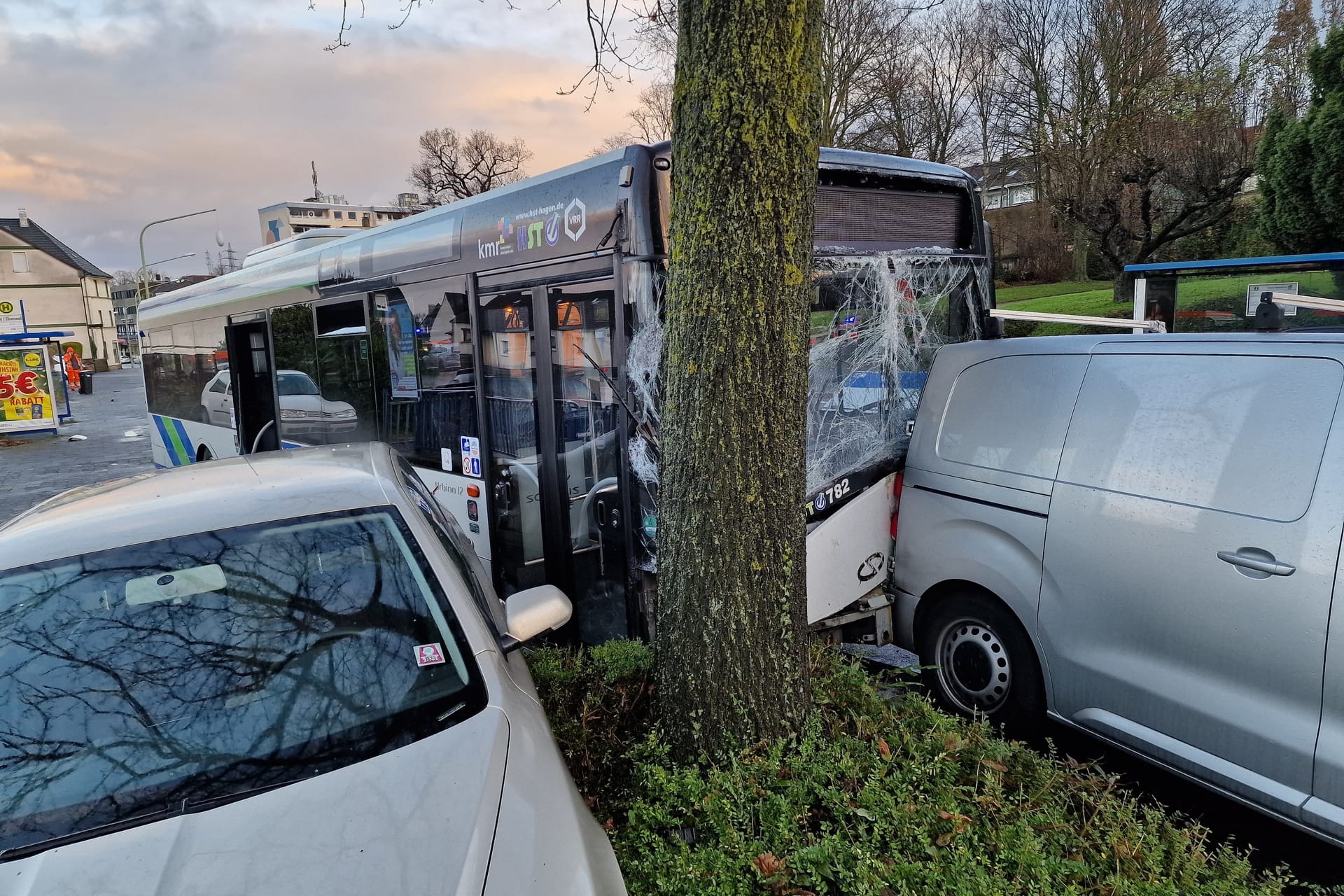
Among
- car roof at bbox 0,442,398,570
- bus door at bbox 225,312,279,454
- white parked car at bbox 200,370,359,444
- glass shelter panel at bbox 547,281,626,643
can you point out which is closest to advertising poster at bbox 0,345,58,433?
bus door at bbox 225,312,279,454

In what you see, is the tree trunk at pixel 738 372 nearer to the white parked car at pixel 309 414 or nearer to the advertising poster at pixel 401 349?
the advertising poster at pixel 401 349

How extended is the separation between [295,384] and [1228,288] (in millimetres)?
8015

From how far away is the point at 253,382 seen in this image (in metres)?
9.05

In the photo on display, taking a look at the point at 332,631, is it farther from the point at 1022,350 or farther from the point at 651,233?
the point at 1022,350

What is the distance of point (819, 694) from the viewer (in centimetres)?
322

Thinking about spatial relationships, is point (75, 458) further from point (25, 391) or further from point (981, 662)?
point (981, 662)

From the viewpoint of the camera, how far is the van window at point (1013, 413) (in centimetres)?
369

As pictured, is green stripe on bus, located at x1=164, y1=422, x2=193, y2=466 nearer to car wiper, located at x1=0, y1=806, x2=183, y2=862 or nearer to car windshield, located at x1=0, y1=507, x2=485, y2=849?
car windshield, located at x1=0, y1=507, x2=485, y2=849

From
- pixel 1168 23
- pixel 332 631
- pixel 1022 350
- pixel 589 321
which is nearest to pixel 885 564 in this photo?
pixel 1022 350

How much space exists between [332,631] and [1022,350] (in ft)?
10.7

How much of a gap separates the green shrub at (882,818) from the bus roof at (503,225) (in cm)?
248

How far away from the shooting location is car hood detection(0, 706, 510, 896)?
1667 mm

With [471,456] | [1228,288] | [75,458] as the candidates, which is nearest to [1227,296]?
[1228,288]

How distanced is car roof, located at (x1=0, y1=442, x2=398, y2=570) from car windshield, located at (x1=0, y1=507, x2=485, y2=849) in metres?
0.05
